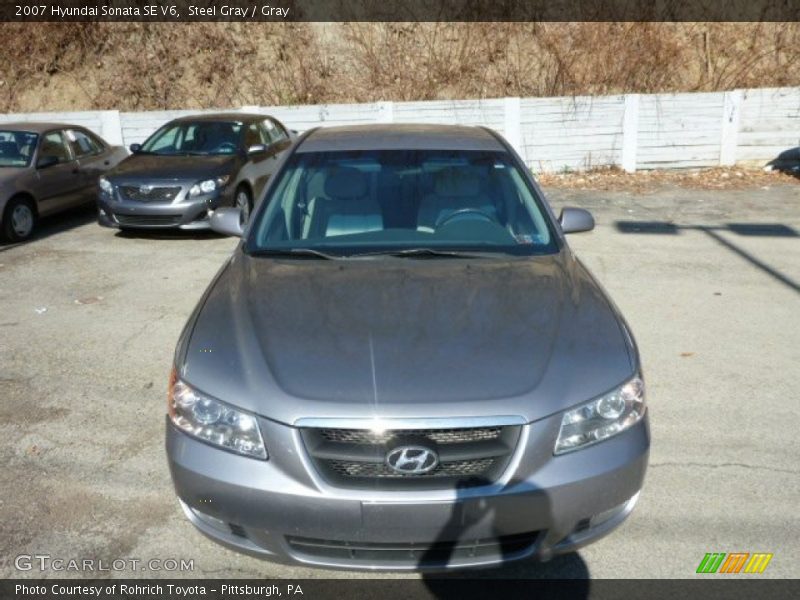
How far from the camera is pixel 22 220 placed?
9812 millimetres

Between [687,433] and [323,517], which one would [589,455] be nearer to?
[323,517]

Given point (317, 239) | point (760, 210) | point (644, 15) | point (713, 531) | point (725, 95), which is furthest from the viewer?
point (644, 15)

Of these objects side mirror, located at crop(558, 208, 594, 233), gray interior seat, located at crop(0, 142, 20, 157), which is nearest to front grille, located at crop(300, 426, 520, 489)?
side mirror, located at crop(558, 208, 594, 233)

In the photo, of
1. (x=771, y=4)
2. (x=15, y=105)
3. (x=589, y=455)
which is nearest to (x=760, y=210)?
(x=589, y=455)

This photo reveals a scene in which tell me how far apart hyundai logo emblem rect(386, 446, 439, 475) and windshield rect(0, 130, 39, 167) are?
9085mm

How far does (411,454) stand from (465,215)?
6.05ft

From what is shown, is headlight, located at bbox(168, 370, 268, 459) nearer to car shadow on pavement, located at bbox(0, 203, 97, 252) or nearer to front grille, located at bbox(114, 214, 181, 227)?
front grille, located at bbox(114, 214, 181, 227)

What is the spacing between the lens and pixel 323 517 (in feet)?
8.48

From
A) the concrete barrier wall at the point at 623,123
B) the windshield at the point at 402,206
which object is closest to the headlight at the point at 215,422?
the windshield at the point at 402,206

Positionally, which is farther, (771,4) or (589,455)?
(771,4)

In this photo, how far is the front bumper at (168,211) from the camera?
30.5 ft

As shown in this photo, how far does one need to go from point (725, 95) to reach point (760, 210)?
3862 mm

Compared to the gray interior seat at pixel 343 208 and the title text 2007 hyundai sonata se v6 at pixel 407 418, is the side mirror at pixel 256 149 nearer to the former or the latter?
the gray interior seat at pixel 343 208

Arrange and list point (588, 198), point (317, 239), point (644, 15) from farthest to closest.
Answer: point (644, 15)
point (588, 198)
point (317, 239)
